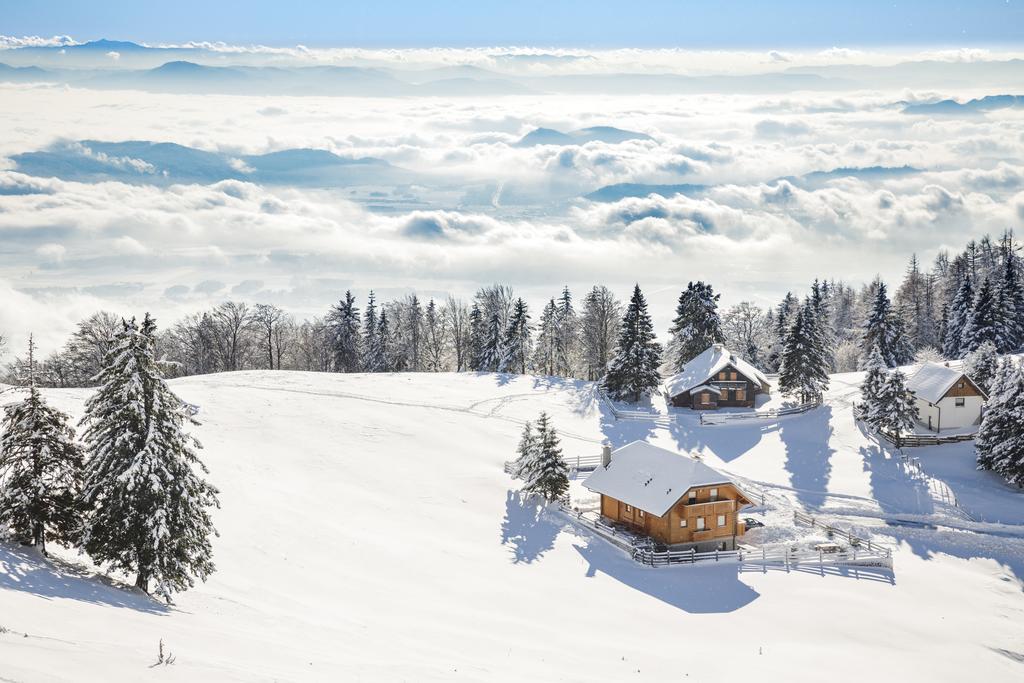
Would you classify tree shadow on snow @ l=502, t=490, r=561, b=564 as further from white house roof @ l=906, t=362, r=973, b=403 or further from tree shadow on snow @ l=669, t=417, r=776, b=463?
white house roof @ l=906, t=362, r=973, b=403

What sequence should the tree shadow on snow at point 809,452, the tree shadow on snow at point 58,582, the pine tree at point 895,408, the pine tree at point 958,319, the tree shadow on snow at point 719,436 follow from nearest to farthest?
the tree shadow on snow at point 58,582 → the tree shadow on snow at point 809,452 → the pine tree at point 895,408 → the tree shadow on snow at point 719,436 → the pine tree at point 958,319

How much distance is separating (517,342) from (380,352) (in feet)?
57.1

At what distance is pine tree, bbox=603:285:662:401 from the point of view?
74.9 metres

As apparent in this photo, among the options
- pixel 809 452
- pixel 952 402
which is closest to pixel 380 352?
pixel 809 452

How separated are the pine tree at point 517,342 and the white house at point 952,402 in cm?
4185

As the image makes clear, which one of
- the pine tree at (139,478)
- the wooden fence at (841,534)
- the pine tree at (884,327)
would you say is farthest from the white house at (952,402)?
the pine tree at (139,478)

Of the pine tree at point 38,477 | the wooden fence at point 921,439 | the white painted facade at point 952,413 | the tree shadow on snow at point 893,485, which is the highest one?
the pine tree at point 38,477

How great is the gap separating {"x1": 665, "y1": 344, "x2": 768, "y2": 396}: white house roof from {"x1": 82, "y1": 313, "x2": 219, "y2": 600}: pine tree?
176ft

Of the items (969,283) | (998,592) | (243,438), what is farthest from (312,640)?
(969,283)

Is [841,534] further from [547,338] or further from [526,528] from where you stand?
[547,338]

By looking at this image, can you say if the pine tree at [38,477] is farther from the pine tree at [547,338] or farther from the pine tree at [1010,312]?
the pine tree at [1010,312]

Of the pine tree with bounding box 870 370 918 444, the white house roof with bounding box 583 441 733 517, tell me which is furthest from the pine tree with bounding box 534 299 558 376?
the white house roof with bounding box 583 441 733 517

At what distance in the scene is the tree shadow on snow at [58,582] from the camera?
865 inches

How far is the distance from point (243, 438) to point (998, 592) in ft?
145
